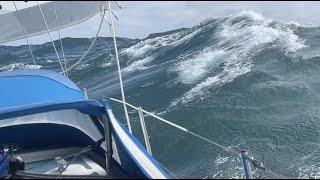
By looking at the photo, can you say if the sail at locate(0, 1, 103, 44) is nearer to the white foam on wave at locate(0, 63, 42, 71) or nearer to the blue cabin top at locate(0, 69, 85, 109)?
the blue cabin top at locate(0, 69, 85, 109)

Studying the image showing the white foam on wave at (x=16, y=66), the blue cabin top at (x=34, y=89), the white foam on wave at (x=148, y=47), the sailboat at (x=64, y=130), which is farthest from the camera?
the white foam on wave at (x=16, y=66)

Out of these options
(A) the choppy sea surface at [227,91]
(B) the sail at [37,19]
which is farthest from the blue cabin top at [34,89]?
(A) the choppy sea surface at [227,91]

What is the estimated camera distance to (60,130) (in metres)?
7.37

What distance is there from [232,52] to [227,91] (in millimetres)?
4061

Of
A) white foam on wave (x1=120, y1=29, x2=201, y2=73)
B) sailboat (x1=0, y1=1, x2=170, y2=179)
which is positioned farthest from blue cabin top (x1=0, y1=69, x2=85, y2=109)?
white foam on wave (x1=120, y1=29, x2=201, y2=73)

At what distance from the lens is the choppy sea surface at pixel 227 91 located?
8508mm

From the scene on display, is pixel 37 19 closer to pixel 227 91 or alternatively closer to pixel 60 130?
pixel 60 130

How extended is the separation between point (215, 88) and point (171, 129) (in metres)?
2.53

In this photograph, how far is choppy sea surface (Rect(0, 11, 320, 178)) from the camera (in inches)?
335

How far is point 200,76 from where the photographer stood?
13.6 metres

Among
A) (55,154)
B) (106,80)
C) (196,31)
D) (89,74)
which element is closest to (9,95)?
(55,154)

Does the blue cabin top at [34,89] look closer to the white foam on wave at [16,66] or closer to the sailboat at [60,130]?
Result: the sailboat at [60,130]

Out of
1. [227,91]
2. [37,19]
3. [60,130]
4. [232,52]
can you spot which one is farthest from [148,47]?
[60,130]

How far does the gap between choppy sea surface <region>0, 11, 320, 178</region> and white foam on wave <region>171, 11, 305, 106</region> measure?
34 millimetres
